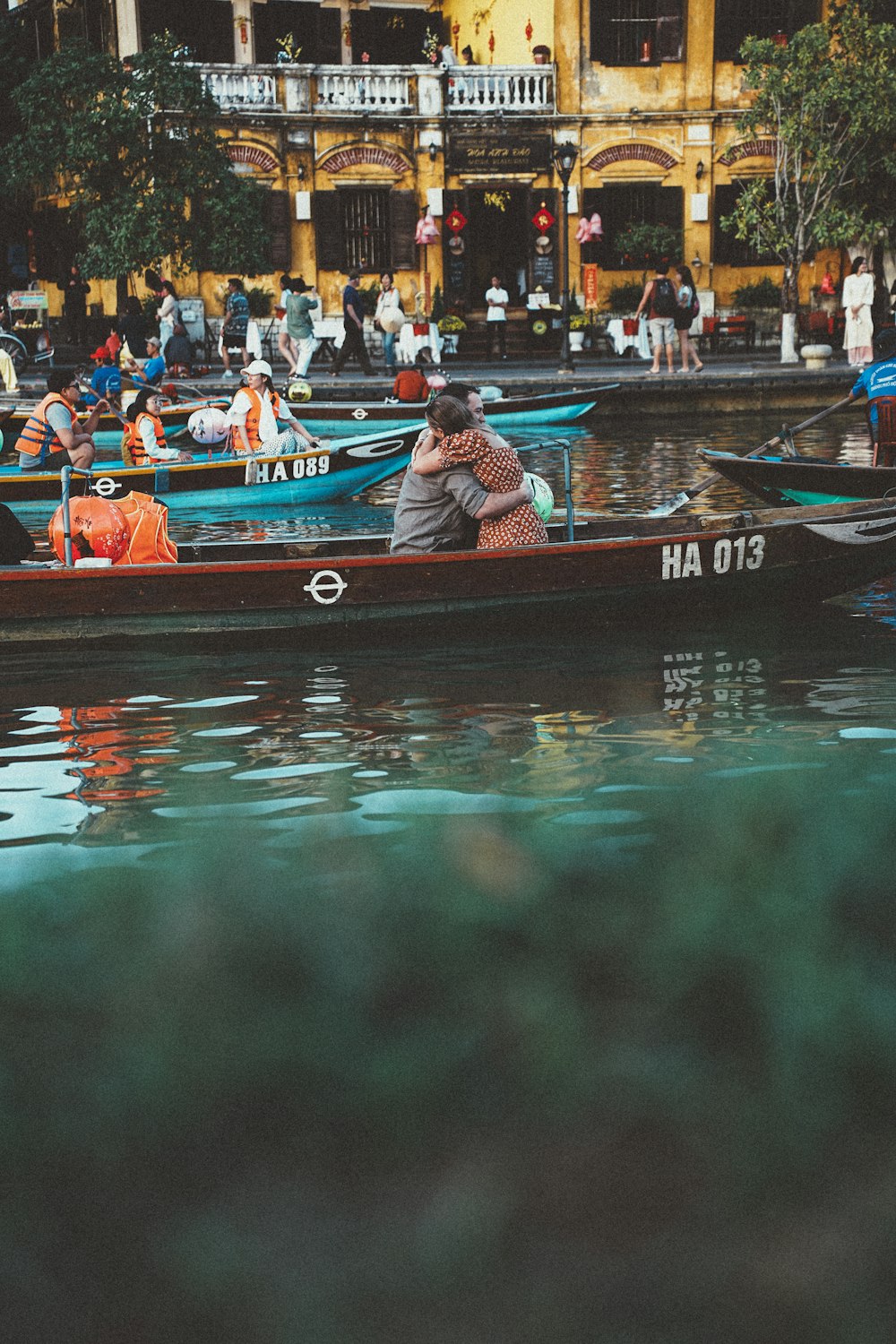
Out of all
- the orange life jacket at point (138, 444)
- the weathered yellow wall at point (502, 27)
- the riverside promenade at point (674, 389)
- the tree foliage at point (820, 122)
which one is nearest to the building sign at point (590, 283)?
the tree foliage at point (820, 122)

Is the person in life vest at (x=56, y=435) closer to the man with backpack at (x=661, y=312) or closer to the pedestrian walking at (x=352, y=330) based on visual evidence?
the pedestrian walking at (x=352, y=330)

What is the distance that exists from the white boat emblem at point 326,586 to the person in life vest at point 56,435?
4.47 m

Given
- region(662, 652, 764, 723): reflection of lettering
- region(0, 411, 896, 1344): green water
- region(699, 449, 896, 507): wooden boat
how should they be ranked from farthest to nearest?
region(699, 449, 896, 507): wooden boat
region(662, 652, 764, 723): reflection of lettering
region(0, 411, 896, 1344): green water

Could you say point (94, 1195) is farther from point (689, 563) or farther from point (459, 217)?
point (459, 217)

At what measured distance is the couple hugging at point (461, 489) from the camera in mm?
8055

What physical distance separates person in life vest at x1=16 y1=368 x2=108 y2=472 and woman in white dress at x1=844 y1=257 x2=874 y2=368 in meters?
13.5

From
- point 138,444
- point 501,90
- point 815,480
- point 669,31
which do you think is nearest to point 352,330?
point 501,90

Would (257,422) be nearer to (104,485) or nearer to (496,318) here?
(104,485)

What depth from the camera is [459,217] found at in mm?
29500

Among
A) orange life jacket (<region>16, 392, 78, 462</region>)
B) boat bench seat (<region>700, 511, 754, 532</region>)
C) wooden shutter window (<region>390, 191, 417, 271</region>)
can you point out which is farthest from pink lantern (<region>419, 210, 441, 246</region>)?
boat bench seat (<region>700, 511, 754, 532</region>)

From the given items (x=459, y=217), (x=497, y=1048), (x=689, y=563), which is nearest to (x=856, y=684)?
(x=689, y=563)

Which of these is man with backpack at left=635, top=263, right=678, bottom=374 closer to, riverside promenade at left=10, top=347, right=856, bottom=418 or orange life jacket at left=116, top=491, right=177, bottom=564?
riverside promenade at left=10, top=347, right=856, bottom=418

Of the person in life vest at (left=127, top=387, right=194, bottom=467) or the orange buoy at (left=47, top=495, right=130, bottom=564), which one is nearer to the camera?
the orange buoy at (left=47, top=495, right=130, bottom=564)

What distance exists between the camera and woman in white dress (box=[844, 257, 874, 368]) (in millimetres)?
23391
